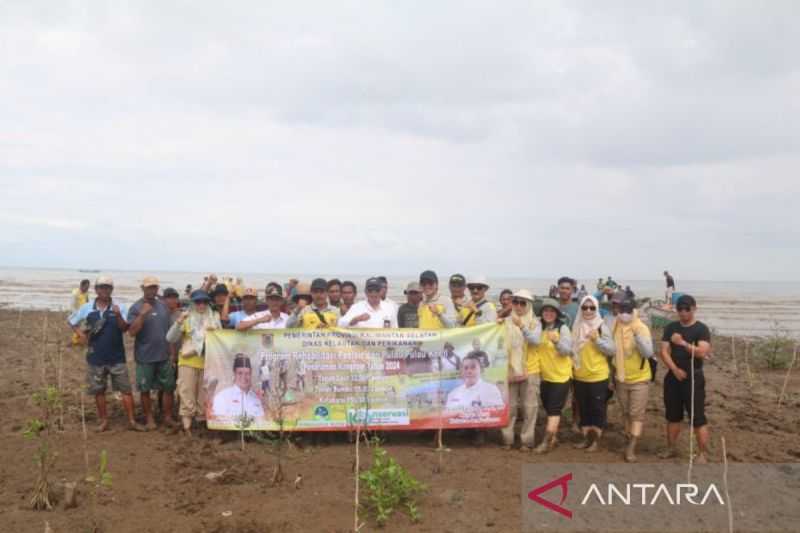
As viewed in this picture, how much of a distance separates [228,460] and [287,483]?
0.90 metres

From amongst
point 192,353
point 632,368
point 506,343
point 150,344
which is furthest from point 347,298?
point 632,368

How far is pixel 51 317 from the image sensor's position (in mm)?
22172

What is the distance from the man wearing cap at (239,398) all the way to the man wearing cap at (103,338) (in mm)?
1145

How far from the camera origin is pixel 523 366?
20.2 feet

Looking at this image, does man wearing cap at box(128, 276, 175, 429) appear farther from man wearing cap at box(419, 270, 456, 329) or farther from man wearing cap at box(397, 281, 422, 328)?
man wearing cap at box(419, 270, 456, 329)

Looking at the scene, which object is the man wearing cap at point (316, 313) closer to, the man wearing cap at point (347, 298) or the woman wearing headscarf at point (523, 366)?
the man wearing cap at point (347, 298)

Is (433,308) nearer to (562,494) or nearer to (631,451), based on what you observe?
(562,494)

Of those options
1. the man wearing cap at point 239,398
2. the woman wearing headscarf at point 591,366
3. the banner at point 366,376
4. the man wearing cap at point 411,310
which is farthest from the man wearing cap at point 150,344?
the woman wearing headscarf at point 591,366

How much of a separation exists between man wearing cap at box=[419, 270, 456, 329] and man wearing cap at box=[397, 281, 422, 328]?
0.19 meters

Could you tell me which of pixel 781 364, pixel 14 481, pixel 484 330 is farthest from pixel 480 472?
pixel 781 364

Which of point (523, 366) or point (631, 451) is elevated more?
point (523, 366)

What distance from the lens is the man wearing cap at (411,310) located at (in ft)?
22.0

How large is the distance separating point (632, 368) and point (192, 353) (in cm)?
483

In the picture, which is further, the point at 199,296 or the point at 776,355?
the point at 776,355
